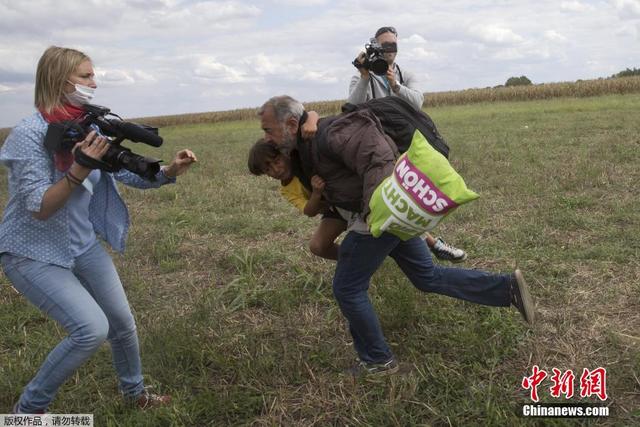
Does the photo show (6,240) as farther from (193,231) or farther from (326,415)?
(193,231)

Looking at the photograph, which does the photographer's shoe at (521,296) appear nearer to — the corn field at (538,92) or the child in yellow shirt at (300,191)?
the child in yellow shirt at (300,191)

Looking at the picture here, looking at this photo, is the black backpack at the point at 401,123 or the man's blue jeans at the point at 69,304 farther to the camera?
the black backpack at the point at 401,123

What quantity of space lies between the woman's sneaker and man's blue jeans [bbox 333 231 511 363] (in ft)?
4.72

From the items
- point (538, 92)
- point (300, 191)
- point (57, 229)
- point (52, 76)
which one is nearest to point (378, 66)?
point (300, 191)

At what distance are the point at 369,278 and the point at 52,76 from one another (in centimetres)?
181

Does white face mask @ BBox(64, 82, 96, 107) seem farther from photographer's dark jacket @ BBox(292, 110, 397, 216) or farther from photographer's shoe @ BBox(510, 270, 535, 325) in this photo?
photographer's shoe @ BBox(510, 270, 535, 325)

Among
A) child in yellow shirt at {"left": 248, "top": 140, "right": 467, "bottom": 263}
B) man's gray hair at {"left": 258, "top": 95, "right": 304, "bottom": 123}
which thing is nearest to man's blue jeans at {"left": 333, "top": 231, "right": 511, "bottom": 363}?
child in yellow shirt at {"left": 248, "top": 140, "right": 467, "bottom": 263}

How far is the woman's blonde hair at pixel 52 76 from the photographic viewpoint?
2447 millimetres

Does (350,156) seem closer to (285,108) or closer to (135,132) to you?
(285,108)

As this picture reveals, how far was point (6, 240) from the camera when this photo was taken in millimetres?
2488

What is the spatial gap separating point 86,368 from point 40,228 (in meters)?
1.32

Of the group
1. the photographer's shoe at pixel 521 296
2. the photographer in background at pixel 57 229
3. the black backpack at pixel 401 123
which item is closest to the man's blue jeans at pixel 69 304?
the photographer in background at pixel 57 229

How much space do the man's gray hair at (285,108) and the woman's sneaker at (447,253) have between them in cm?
225

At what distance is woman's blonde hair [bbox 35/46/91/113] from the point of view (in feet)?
8.03
